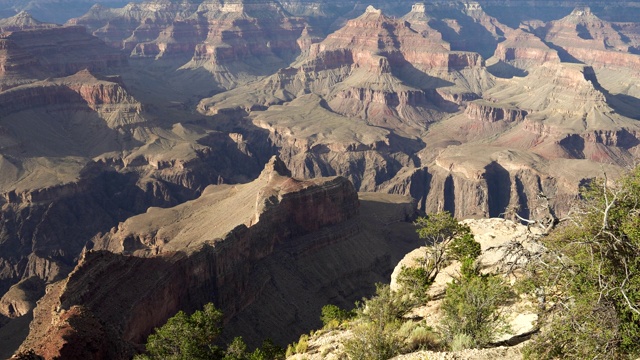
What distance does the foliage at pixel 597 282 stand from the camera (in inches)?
970

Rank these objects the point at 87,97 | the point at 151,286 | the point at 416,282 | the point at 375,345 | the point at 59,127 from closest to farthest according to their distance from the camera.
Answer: the point at 375,345, the point at 416,282, the point at 151,286, the point at 59,127, the point at 87,97

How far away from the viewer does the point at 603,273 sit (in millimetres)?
25938

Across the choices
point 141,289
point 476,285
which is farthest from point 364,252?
point 476,285

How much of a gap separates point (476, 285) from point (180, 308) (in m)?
46.7

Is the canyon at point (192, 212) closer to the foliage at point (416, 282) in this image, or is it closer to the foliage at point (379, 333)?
the foliage at point (416, 282)

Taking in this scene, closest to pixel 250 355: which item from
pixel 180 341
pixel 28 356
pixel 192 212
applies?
pixel 180 341

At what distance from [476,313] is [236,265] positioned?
2016 inches

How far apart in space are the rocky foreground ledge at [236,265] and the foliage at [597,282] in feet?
122

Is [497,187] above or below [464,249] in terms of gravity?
below

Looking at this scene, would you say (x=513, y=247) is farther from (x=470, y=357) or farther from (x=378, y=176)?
(x=378, y=176)

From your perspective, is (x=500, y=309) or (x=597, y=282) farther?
(x=500, y=309)

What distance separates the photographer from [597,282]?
26.2 metres

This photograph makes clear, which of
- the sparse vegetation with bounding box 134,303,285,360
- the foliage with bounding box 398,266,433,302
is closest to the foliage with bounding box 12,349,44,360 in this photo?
the sparse vegetation with bounding box 134,303,285,360

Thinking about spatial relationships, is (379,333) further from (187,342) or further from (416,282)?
(187,342)
